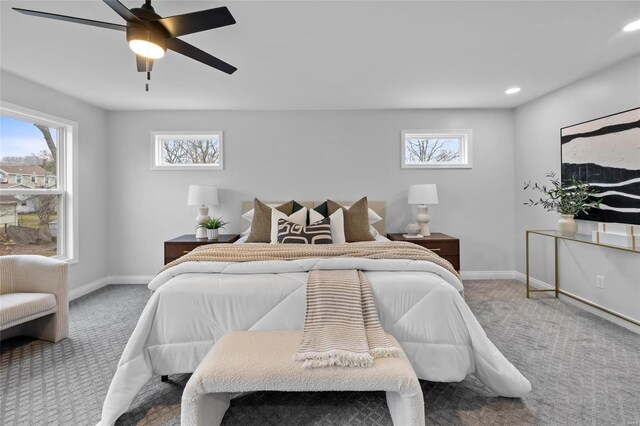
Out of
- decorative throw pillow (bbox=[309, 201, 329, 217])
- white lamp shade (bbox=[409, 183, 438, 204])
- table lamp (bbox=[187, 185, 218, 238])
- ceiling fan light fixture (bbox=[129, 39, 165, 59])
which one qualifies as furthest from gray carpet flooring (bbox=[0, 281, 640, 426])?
ceiling fan light fixture (bbox=[129, 39, 165, 59])

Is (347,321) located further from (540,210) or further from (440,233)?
(540,210)

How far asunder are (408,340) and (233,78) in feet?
9.52

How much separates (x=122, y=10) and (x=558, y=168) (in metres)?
4.36

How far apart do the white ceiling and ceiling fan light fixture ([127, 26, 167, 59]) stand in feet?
1.21

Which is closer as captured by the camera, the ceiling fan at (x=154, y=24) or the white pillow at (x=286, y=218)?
the ceiling fan at (x=154, y=24)

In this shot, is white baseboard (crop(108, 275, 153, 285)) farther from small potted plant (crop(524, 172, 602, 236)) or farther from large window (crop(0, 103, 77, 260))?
small potted plant (crop(524, 172, 602, 236))

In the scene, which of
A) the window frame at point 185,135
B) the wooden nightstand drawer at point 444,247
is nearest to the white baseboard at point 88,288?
the window frame at point 185,135

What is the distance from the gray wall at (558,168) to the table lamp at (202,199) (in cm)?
420

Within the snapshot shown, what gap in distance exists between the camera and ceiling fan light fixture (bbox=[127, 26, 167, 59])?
67.1 inches

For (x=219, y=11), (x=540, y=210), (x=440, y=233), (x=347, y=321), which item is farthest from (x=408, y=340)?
(x=540, y=210)

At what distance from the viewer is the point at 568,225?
10.3ft

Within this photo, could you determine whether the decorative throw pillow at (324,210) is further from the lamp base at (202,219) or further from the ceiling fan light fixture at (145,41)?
the ceiling fan light fixture at (145,41)

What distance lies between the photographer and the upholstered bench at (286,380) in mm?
1335

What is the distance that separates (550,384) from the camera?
6.31ft
